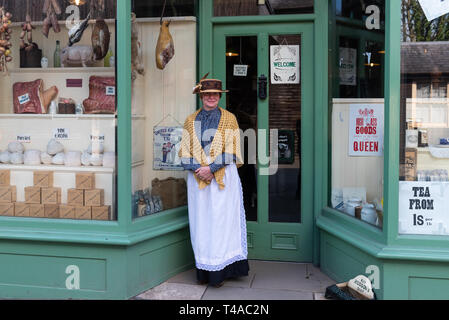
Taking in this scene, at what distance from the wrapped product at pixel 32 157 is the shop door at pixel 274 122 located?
6.60ft

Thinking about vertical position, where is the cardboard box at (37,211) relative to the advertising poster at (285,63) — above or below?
below

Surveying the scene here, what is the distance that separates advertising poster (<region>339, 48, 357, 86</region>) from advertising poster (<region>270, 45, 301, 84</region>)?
1.69ft

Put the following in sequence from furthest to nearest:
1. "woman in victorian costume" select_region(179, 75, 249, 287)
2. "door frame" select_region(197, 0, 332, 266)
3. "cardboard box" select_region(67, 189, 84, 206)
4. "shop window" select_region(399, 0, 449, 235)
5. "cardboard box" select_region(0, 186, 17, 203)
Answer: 1. "door frame" select_region(197, 0, 332, 266)
2. "cardboard box" select_region(0, 186, 17, 203)
3. "cardboard box" select_region(67, 189, 84, 206)
4. "woman in victorian costume" select_region(179, 75, 249, 287)
5. "shop window" select_region(399, 0, 449, 235)

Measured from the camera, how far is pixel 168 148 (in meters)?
4.86

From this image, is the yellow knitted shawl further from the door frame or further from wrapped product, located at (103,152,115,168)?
the door frame

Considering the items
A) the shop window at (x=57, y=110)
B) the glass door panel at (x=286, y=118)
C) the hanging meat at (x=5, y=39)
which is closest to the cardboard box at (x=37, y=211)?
the shop window at (x=57, y=110)

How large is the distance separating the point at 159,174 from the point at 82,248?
3.68ft

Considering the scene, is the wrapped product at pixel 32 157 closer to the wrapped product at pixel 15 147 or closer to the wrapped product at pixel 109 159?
the wrapped product at pixel 15 147

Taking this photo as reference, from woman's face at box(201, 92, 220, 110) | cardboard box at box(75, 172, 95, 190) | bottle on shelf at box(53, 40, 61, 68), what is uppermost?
bottle on shelf at box(53, 40, 61, 68)

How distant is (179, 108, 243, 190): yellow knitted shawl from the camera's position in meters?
4.21

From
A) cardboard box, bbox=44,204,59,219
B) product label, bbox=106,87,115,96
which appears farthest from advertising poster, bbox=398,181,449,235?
cardboard box, bbox=44,204,59,219

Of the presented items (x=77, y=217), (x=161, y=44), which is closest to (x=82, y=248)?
(x=77, y=217)

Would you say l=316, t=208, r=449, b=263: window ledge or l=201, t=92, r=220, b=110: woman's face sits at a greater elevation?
l=201, t=92, r=220, b=110: woman's face

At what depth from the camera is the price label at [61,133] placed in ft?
15.0
